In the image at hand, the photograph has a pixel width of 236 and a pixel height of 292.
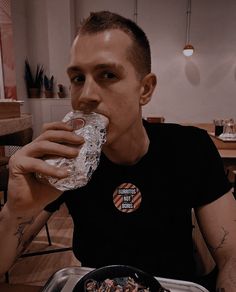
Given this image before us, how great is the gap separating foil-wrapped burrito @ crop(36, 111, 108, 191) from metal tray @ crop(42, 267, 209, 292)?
27 centimetres

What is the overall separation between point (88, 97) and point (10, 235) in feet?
1.64

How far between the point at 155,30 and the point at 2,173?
397 cm

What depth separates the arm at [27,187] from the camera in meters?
0.59

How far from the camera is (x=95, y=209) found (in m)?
0.95

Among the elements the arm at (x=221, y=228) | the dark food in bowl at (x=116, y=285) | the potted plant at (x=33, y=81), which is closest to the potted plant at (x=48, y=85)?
the potted plant at (x=33, y=81)

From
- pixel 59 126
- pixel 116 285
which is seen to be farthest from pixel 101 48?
pixel 116 285

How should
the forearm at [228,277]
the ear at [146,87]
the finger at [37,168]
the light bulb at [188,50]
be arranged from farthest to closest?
the light bulb at [188,50]
the ear at [146,87]
the forearm at [228,277]
the finger at [37,168]

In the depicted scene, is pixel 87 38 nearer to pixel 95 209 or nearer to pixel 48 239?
pixel 95 209

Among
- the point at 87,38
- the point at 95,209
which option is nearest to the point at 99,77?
the point at 87,38

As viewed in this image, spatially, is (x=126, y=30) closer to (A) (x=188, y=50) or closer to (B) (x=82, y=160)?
(B) (x=82, y=160)

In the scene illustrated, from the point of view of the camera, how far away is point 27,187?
2.32 ft

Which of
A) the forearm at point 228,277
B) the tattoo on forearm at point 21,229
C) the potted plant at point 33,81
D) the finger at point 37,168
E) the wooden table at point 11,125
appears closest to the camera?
the finger at point 37,168

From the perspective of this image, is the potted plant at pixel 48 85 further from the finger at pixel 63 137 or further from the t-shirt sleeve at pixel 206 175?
the finger at pixel 63 137

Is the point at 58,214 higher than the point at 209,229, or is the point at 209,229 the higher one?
the point at 209,229
